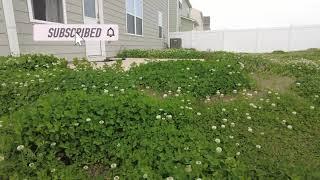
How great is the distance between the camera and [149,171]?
2043 millimetres

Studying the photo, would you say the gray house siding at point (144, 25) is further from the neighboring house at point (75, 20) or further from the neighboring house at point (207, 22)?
the neighboring house at point (207, 22)

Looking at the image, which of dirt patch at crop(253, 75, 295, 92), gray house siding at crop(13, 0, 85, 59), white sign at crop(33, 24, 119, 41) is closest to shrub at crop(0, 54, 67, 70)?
white sign at crop(33, 24, 119, 41)

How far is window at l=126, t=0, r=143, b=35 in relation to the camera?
11789mm

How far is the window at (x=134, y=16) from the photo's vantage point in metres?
11.8

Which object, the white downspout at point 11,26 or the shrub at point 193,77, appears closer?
the shrub at point 193,77

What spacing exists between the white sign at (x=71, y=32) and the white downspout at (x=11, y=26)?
1.89 feet

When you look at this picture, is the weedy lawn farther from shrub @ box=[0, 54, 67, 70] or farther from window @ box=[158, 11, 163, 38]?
window @ box=[158, 11, 163, 38]

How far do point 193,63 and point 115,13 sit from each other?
6045 mm

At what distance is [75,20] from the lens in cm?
739

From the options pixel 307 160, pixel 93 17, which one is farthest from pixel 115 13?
pixel 307 160

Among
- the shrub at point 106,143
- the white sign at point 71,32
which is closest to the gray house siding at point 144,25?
the white sign at point 71,32

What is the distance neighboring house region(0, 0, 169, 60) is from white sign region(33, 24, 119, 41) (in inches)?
25.0

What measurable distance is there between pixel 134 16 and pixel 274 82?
8.77 m

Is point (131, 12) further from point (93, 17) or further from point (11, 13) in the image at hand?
point (11, 13)
